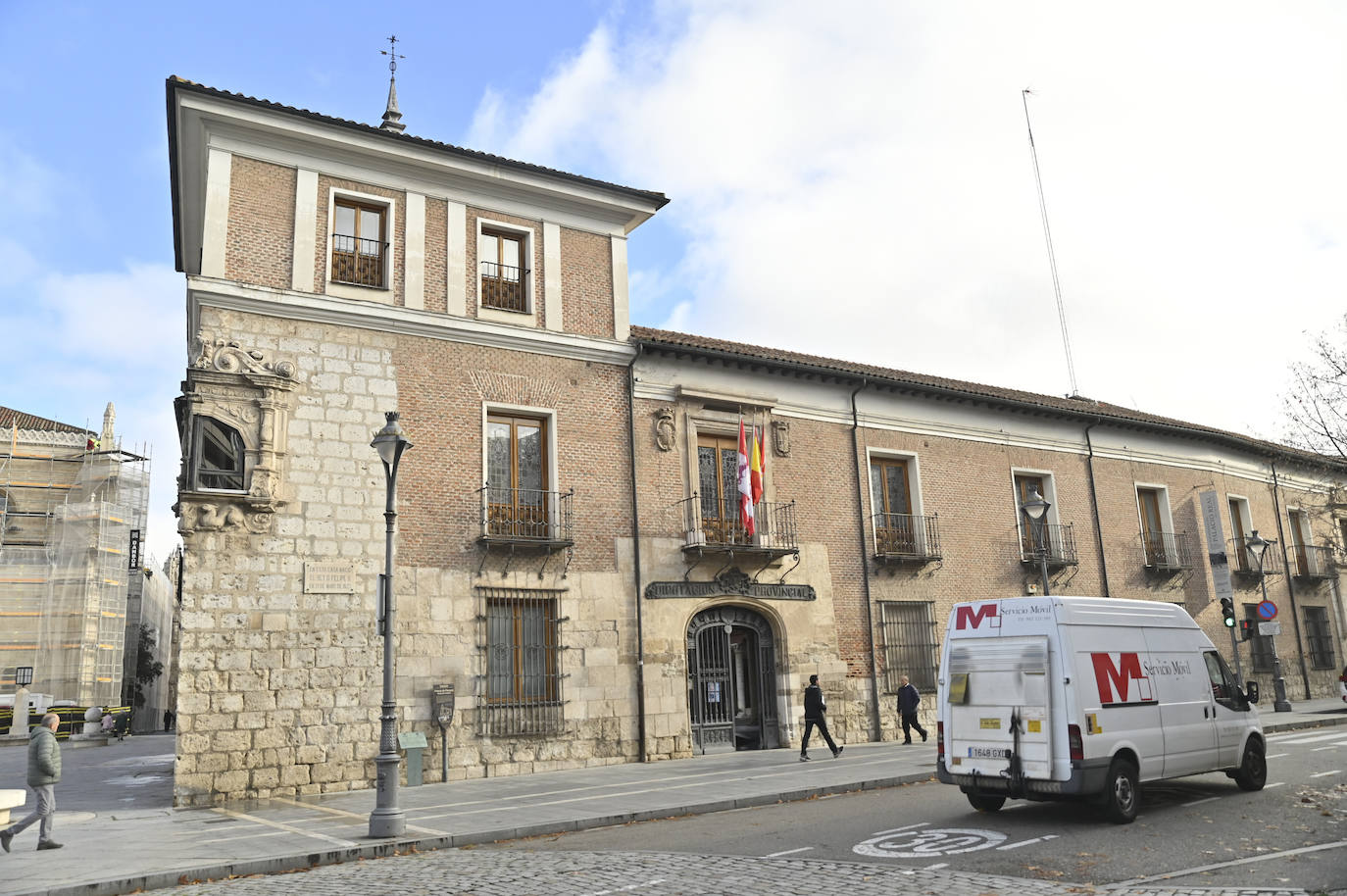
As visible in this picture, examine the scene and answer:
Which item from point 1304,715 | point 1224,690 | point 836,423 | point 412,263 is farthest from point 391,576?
point 1304,715

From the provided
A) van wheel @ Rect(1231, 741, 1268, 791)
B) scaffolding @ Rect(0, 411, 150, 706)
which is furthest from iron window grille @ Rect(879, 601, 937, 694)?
scaffolding @ Rect(0, 411, 150, 706)

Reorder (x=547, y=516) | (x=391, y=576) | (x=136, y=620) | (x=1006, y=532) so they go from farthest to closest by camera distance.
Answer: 1. (x=136, y=620)
2. (x=1006, y=532)
3. (x=547, y=516)
4. (x=391, y=576)

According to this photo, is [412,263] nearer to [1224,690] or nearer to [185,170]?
[185,170]

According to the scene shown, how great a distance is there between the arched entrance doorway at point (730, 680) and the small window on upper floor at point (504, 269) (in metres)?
6.88

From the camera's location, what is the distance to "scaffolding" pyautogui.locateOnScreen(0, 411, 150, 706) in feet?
132

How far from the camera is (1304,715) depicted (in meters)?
22.9

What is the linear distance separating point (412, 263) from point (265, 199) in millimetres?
2509

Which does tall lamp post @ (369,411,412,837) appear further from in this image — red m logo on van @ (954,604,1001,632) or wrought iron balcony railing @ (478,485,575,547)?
red m logo on van @ (954,604,1001,632)

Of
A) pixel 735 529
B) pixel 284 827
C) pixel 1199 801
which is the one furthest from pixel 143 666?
pixel 1199 801

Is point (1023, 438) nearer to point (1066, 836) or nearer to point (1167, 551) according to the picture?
point (1167, 551)

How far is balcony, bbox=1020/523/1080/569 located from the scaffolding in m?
37.3

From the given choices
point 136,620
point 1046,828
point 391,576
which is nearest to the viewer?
point 1046,828

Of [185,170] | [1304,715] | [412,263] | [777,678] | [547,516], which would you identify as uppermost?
[185,170]

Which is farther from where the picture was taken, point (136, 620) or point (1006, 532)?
point (136, 620)
